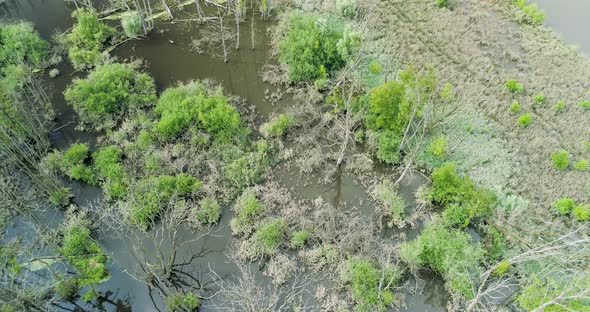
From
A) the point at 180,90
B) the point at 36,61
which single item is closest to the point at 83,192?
the point at 180,90

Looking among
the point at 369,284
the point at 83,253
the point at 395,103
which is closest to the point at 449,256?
the point at 369,284

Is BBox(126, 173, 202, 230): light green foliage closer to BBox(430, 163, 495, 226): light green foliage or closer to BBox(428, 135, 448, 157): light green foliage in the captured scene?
BBox(430, 163, 495, 226): light green foliage

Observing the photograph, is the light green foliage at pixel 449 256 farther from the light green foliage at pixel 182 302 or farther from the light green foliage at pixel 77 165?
the light green foliage at pixel 77 165

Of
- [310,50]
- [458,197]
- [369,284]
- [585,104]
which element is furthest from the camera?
[310,50]

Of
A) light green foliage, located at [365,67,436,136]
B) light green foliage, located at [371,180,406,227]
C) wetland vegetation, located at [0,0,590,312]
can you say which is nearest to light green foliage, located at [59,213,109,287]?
wetland vegetation, located at [0,0,590,312]

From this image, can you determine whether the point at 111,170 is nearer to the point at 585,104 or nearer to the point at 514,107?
the point at 514,107

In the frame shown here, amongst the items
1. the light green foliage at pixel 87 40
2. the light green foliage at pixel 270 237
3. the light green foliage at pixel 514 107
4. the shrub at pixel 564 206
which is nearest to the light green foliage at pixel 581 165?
the shrub at pixel 564 206

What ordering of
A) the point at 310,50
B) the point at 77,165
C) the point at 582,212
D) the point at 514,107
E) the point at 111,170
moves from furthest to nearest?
the point at 310,50
the point at 514,107
the point at 77,165
the point at 111,170
the point at 582,212
